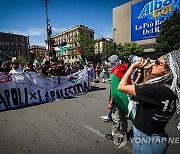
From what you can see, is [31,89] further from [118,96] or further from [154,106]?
[154,106]

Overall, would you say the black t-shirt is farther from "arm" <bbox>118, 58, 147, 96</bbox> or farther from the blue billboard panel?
the blue billboard panel

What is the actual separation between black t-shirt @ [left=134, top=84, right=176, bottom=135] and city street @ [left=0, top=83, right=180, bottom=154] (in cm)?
191

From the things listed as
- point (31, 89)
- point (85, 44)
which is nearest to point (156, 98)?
point (31, 89)

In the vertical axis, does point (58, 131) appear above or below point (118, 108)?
below

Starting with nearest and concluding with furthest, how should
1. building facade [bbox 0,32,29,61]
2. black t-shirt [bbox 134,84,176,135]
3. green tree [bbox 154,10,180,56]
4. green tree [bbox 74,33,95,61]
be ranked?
black t-shirt [bbox 134,84,176,135], green tree [bbox 154,10,180,56], green tree [bbox 74,33,95,61], building facade [bbox 0,32,29,61]

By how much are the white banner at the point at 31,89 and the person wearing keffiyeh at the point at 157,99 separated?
20.6ft

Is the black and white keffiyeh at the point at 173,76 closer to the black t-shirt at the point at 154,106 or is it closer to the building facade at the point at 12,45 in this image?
the black t-shirt at the point at 154,106

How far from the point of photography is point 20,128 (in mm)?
4562

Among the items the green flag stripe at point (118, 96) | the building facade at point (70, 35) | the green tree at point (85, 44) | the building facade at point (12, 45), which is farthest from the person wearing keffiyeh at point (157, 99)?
the building facade at point (12, 45)

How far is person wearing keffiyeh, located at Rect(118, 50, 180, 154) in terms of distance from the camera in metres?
1.55

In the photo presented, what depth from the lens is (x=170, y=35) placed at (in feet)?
80.0

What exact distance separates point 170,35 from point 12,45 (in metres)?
110

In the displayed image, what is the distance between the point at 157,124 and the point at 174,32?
85.3 feet

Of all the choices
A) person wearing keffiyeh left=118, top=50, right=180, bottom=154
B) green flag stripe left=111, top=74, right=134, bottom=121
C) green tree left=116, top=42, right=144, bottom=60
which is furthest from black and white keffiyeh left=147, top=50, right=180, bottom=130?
green tree left=116, top=42, right=144, bottom=60
